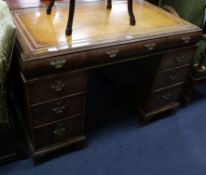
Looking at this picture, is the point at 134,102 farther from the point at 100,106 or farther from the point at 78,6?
the point at 78,6

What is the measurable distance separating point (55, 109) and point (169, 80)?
77 cm

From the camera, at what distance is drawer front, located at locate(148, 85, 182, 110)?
1615 millimetres

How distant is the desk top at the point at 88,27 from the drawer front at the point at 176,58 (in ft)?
0.44

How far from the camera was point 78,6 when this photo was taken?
149 cm

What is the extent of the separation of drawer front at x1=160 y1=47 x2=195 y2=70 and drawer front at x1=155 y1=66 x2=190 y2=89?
44 millimetres

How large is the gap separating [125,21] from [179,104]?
809 millimetres

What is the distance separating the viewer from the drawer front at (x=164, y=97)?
1615 mm

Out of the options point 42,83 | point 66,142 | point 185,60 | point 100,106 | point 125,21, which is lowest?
point 100,106

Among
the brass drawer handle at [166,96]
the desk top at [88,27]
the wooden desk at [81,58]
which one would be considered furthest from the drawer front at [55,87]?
the brass drawer handle at [166,96]

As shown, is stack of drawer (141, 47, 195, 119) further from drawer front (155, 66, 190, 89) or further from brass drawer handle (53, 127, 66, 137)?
brass drawer handle (53, 127, 66, 137)

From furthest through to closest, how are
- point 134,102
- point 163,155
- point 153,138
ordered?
1. point 134,102
2. point 153,138
3. point 163,155

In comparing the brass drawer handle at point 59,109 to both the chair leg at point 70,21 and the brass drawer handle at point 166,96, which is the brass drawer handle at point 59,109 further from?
the brass drawer handle at point 166,96

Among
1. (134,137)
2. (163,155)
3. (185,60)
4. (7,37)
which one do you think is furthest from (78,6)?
(163,155)

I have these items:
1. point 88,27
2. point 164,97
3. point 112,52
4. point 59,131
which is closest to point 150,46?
point 112,52
